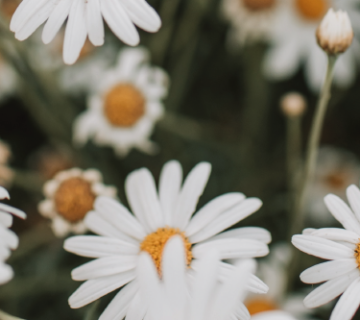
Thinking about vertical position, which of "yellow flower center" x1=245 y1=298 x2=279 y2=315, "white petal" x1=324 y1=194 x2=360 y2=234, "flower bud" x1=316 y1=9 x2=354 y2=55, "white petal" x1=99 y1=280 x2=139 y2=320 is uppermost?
"flower bud" x1=316 y1=9 x2=354 y2=55

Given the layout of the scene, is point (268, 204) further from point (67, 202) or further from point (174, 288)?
point (174, 288)

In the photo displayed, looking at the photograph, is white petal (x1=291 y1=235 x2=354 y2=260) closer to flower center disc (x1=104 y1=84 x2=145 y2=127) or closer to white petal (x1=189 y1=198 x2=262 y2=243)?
white petal (x1=189 y1=198 x2=262 y2=243)

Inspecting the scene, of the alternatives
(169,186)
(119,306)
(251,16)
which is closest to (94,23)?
(169,186)

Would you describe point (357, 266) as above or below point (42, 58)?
below

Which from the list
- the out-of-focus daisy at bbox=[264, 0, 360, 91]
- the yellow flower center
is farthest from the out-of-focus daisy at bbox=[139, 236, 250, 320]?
the out-of-focus daisy at bbox=[264, 0, 360, 91]

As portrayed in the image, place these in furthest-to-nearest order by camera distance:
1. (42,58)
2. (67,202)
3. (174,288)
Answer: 1. (42,58)
2. (67,202)
3. (174,288)

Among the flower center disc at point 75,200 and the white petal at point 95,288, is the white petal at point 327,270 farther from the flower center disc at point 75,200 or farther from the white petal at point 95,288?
the flower center disc at point 75,200

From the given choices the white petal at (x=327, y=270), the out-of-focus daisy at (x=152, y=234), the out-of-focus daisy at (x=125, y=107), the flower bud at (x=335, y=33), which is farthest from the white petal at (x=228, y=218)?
the out-of-focus daisy at (x=125, y=107)

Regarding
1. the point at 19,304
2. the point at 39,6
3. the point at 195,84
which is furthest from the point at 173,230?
the point at 195,84

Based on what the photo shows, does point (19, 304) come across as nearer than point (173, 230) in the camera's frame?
No
